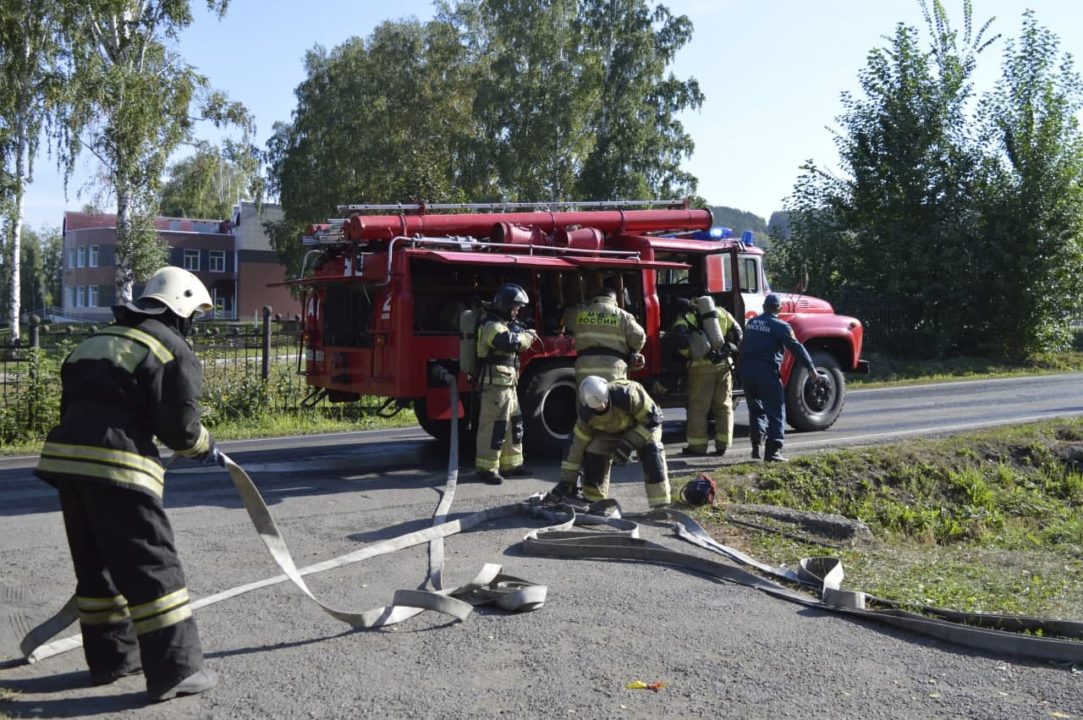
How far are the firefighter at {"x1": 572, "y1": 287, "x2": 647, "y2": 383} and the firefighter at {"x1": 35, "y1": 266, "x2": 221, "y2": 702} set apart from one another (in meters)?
4.73

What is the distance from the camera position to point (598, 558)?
6457mm

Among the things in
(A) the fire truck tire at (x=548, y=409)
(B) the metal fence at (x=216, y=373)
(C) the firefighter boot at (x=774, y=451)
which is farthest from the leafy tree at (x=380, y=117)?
(C) the firefighter boot at (x=774, y=451)

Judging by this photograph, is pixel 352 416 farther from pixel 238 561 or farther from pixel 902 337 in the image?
pixel 902 337

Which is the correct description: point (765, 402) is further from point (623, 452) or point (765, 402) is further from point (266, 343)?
point (266, 343)

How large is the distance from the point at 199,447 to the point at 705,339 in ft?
22.2

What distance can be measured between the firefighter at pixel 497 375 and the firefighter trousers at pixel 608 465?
5.04 feet

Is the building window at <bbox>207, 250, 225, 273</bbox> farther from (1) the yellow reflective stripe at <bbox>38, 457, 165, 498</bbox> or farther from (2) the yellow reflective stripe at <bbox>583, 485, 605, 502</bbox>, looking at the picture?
(1) the yellow reflective stripe at <bbox>38, 457, 165, 498</bbox>

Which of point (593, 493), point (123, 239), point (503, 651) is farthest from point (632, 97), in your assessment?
point (503, 651)

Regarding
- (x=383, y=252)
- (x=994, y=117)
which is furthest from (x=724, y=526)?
(x=994, y=117)

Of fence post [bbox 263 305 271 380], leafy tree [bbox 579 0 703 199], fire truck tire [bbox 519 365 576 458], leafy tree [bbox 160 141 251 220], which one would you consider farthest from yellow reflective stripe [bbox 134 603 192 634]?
leafy tree [bbox 579 0 703 199]

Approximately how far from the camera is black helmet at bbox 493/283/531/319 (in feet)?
30.0

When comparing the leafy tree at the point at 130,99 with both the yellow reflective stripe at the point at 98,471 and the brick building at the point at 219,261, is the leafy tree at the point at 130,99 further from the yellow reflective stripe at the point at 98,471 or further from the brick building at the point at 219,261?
the brick building at the point at 219,261

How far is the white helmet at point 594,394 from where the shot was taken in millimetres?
7383

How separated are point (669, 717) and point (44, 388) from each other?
35.9 feet
